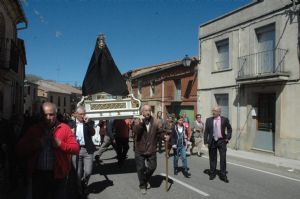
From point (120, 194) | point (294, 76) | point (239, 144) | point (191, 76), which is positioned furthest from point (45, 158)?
point (191, 76)

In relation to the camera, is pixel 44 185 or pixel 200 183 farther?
pixel 200 183

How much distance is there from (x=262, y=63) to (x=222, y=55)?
10.1ft

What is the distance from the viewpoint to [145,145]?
6.57 m

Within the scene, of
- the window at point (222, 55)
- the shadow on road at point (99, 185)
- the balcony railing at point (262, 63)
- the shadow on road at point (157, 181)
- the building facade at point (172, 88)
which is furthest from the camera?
the building facade at point (172, 88)

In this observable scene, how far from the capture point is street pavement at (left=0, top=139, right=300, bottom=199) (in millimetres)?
6426

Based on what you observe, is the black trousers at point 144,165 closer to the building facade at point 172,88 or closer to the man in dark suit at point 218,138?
the man in dark suit at point 218,138

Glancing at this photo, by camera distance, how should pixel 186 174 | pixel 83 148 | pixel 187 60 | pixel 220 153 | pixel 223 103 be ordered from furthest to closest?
pixel 187 60 → pixel 223 103 → pixel 186 174 → pixel 220 153 → pixel 83 148

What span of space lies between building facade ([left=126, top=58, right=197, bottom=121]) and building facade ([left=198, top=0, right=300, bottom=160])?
1909mm

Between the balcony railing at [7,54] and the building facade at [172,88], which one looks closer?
the balcony railing at [7,54]

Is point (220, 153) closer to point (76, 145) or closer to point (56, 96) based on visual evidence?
point (76, 145)

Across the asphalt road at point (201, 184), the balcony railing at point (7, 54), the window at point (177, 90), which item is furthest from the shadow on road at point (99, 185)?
the window at point (177, 90)

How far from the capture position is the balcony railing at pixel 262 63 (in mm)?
12802

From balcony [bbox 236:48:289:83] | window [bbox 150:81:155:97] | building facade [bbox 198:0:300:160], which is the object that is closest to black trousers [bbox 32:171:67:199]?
building facade [bbox 198:0:300:160]

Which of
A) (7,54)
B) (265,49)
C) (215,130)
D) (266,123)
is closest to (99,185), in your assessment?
(215,130)
